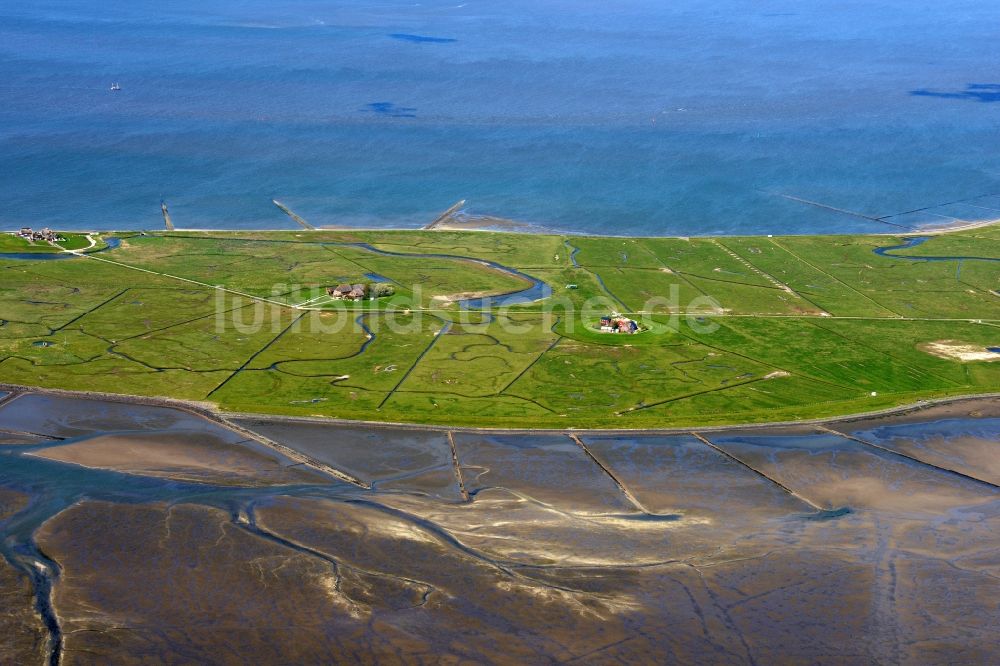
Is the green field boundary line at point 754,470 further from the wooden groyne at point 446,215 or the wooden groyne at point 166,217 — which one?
the wooden groyne at point 166,217

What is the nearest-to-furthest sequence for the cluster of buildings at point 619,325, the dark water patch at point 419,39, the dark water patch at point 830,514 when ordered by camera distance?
the dark water patch at point 830,514 → the cluster of buildings at point 619,325 → the dark water patch at point 419,39

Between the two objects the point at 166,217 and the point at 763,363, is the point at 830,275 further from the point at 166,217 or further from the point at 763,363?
the point at 166,217

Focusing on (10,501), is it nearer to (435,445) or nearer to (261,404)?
(261,404)

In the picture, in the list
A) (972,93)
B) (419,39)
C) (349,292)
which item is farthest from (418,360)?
(419,39)

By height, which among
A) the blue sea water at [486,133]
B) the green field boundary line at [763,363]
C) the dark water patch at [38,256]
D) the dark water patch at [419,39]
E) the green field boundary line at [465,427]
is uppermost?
the dark water patch at [419,39]

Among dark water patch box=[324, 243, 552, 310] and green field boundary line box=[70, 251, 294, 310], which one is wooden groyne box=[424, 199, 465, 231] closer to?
dark water patch box=[324, 243, 552, 310]

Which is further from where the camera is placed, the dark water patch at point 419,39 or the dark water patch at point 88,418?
the dark water patch at point 419,39

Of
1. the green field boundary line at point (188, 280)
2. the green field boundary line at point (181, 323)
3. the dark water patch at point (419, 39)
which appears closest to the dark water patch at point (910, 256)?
the green field boundary line at point (188, 280)
